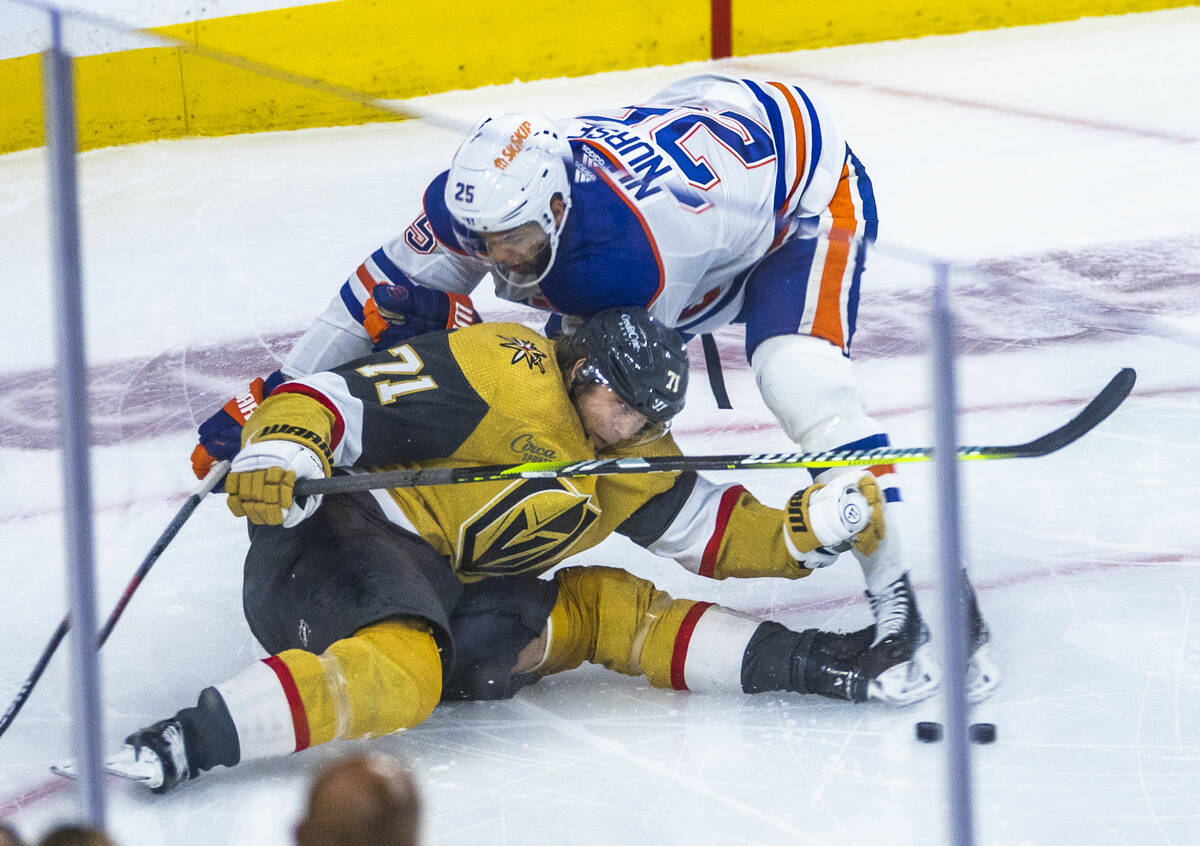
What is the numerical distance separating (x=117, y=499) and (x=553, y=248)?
85 centimetres

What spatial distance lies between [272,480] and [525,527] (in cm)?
36

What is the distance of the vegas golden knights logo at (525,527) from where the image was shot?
2.20 metres

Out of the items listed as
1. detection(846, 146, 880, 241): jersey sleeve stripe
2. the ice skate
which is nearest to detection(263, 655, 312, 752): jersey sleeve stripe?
the ice skate

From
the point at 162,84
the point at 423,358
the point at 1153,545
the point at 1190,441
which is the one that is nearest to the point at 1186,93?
the point at 1190,441

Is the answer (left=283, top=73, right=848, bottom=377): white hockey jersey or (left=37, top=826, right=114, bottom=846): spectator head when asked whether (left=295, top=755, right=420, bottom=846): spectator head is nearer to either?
(left=37, top=826, right=114, bottom=846): spectator head

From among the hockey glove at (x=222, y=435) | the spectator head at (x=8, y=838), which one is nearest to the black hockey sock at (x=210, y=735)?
the hockey glove at (x=222, y=435)

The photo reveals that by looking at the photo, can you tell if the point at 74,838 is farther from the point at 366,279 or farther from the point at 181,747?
the point at 366,279

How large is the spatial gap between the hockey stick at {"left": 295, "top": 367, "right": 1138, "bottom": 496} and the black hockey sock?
0.28 m

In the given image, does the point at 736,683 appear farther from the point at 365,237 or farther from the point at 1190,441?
the point at 365,237

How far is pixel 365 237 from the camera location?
11.1 ft

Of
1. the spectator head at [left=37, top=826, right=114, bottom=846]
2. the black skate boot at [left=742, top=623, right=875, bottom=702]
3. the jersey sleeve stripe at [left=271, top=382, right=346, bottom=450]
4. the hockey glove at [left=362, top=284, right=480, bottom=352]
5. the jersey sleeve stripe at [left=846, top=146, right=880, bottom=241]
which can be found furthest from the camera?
the jersey sleeve stripe at [left=846, top=146, right=880, bottom=241]

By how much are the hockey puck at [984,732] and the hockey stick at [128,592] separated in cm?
108

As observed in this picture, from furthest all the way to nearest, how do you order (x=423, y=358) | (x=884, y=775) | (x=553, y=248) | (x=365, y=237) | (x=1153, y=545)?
(x=365, y=237), (x=1153, y=545), (x=553, y=248), (x=423, y=358), (x=884, y=775)

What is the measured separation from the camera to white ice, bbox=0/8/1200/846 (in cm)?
190
